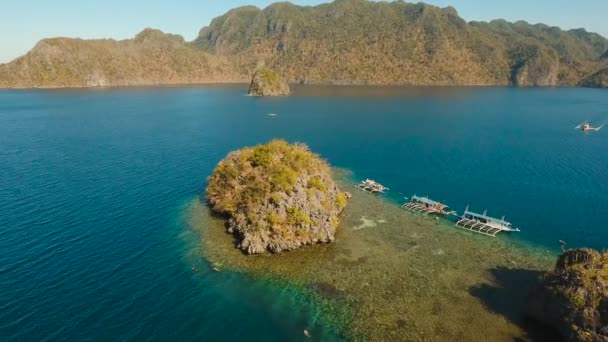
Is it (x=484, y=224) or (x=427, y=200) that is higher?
(x=427, y=200)

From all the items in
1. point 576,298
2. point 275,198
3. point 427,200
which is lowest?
point 427,200

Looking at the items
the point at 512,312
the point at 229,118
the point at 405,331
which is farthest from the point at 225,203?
the point at 229,118

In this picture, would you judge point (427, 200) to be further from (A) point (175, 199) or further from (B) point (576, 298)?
(A) point (175, 199)

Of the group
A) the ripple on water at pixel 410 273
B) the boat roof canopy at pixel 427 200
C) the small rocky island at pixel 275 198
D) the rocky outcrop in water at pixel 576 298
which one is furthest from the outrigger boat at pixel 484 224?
the small rocky island at pixel 275 198

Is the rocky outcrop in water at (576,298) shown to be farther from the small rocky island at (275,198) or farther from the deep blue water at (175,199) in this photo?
the small rocky island at (275,198)

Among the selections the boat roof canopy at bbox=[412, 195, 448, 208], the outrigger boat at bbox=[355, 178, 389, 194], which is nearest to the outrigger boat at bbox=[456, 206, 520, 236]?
the boat roof canopy at bbox=[412, 195, 448, 208]

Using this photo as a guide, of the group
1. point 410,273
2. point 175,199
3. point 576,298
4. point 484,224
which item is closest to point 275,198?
point 410,273
